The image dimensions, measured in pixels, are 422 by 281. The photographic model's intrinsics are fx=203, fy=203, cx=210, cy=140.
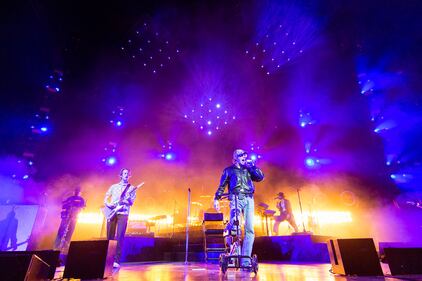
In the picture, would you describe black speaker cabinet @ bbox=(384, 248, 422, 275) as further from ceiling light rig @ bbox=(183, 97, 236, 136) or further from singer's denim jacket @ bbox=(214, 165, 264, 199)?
ceiling light rig @ bbox=(183, 97, 236, 136)

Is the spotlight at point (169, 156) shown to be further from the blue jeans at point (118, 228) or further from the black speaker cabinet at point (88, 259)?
the black speaker cabinet at point (88, 259)

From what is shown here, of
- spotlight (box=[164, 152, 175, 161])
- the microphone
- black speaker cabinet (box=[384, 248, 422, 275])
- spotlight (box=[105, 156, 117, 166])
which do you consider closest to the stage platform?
black speaker cabinet (box=[384, 248, 422, 275])

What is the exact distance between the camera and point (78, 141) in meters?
11.6

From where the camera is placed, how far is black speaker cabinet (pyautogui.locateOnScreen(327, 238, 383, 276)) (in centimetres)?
296

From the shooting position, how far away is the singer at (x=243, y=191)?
371 cm

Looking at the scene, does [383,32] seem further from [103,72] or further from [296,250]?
[103,72]

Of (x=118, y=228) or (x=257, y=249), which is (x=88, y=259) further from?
(x=257, y=249)

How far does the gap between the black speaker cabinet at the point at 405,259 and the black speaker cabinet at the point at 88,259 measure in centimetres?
427

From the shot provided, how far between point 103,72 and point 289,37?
10997 millimetres

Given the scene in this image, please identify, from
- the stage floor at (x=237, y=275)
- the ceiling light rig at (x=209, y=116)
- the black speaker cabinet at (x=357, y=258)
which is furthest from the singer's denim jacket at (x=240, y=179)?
the ceiling light rig at (x=209, y=116)

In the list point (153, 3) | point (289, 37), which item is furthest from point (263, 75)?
point (153, 3)

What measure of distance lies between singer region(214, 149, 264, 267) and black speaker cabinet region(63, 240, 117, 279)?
6.50 ft

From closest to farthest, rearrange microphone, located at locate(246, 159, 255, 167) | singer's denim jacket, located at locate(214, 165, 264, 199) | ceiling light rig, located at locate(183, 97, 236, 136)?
singer's denim jacket, located at locate(214, 165, 264, 199) → microphone, located at locate(246, 159, 255, 167) → ceiling light rig, located at locate(183, 97, 236, 136)

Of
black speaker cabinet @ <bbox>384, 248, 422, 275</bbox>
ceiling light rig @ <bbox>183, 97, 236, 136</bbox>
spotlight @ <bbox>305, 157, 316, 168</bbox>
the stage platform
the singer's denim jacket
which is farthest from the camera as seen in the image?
ceiling light rig @ <bbox>183, 97, 236, 136</bbox>
